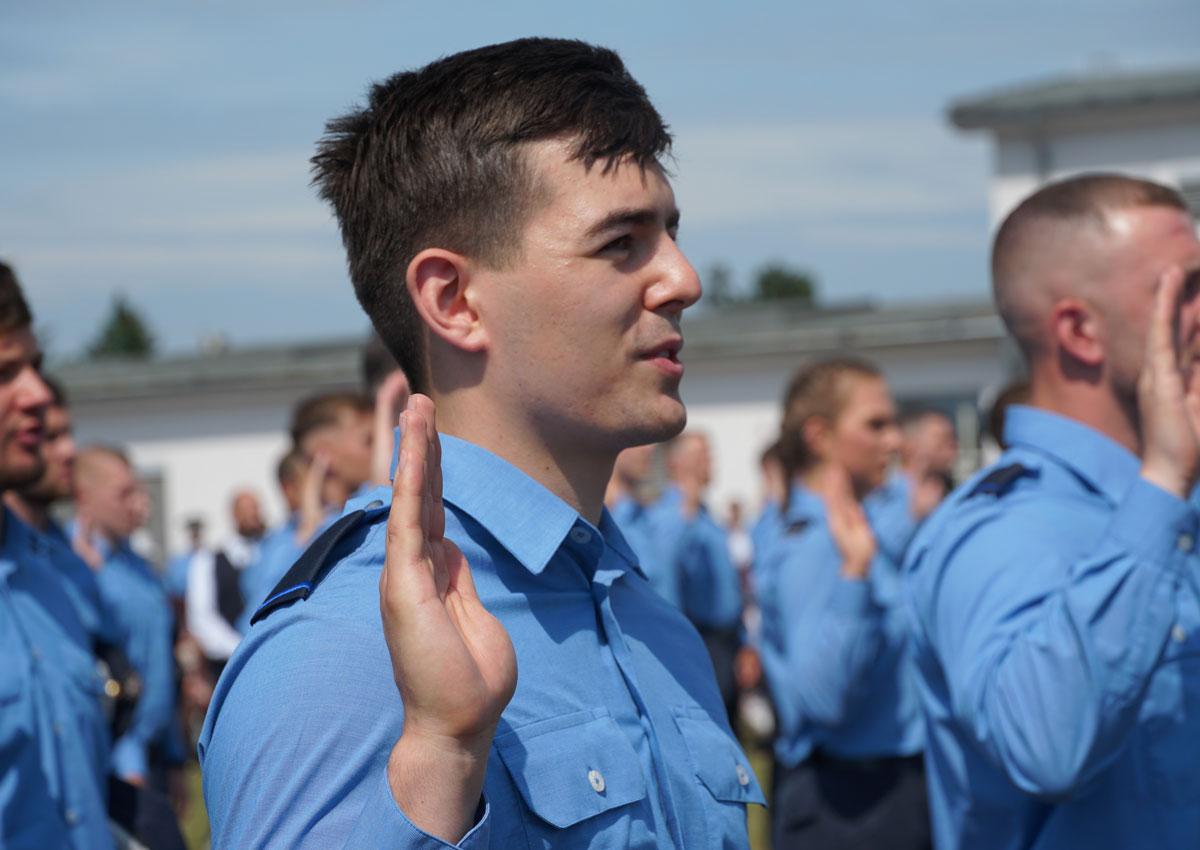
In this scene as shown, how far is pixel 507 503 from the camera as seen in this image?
218 centimetres

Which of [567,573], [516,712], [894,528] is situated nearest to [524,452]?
[567,573]

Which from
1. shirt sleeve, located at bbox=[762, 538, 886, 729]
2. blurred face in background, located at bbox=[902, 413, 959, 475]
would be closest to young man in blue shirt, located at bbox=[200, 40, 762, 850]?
shirt sleeve, located at bbox=[762, 538, 886, 729]

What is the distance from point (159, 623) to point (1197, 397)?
18.9 feet

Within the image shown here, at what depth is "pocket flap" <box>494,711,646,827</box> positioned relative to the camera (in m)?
1.93

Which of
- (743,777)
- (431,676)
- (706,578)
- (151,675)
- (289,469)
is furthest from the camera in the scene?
(706,578)

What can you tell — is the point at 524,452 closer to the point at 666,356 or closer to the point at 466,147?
the point at 666,356

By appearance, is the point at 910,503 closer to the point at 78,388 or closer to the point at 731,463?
the point at 731,463

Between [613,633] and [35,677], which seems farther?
[35,677]

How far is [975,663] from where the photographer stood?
303 cm

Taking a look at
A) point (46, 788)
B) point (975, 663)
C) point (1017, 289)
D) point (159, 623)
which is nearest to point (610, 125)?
point (975, 663)

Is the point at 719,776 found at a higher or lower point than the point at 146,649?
higher

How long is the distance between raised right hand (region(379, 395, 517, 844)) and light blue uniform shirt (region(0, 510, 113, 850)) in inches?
88.4

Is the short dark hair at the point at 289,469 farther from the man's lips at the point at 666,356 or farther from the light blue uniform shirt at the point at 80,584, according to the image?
the man's lips at the point at 666,356

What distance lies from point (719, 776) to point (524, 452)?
58cm
